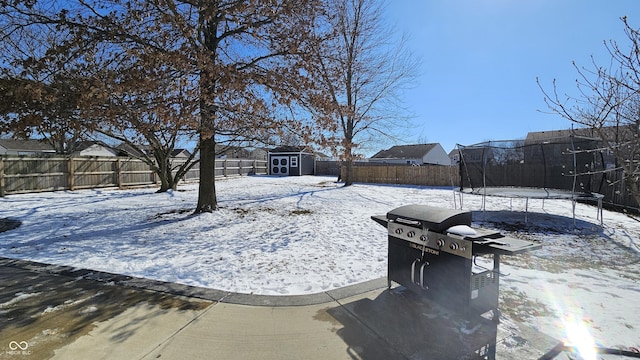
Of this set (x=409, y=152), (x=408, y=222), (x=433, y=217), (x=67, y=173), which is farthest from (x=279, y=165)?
(x=433, y=217)

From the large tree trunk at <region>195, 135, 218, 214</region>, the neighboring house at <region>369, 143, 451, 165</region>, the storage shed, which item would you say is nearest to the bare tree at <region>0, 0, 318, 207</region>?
the large tree trunk at <region>195, 135, 218, 214</region>

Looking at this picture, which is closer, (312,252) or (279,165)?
(312,252)

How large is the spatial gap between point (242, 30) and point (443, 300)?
6.67 metres

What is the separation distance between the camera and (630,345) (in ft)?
7.82

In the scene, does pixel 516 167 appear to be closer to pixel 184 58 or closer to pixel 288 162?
pixel 184 58

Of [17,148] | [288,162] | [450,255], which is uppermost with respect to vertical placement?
[17,148]

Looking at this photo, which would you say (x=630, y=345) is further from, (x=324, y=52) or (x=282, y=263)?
(x=324, y=52)

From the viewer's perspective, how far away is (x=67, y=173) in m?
13.4

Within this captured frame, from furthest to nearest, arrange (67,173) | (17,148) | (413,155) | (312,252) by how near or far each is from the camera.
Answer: (413,155) < (17,148) < (67,173) < (312,252)

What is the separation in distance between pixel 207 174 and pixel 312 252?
13.7 ft

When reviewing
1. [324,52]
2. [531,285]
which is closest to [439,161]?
[324,52]

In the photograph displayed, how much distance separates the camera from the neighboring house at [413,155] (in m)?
34.5

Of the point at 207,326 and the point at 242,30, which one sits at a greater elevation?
the point at 242,30

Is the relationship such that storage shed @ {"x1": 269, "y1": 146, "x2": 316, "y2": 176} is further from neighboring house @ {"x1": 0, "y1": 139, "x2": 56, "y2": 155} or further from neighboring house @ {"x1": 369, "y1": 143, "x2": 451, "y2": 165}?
neighboring house @ {"x1": 0, "y1": 139, "x2": 56, "y2": 155}
